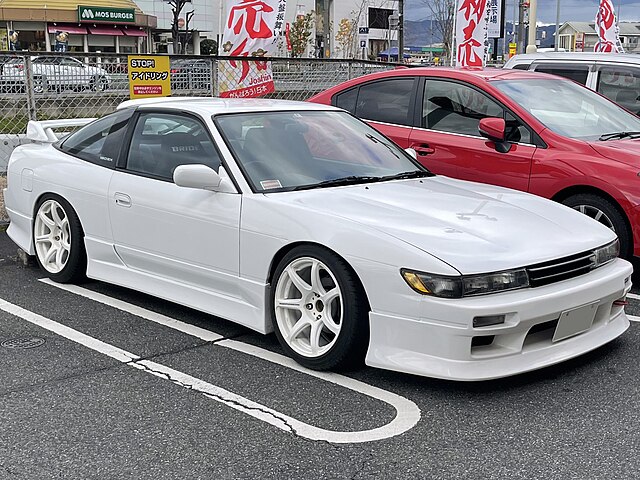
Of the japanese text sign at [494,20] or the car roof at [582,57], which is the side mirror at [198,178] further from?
the japanese text sign at [494,20]

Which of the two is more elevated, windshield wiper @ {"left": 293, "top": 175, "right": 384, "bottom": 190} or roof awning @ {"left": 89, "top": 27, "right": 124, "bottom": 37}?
roof awning @ {"left": 89, "top": 27, "right": 124, "bottom": 37}

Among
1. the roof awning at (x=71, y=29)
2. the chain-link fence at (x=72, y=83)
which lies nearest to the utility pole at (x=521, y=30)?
the chain-link fence at (x=72, y=83)

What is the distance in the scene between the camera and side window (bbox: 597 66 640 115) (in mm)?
9055

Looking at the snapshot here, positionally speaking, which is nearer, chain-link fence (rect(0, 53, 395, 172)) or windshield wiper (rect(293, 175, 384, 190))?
windshield wiper (rect(293, 175, 384, 190))

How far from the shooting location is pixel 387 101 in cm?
736

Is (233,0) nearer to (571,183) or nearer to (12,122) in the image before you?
(12,122)

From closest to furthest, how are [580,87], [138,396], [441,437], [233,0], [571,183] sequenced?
[441,437] < [138,396] < [571,183] < [580,87] < [233,0]

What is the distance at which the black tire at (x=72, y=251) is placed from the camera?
5867mm

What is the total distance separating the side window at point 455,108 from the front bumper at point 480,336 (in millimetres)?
2788

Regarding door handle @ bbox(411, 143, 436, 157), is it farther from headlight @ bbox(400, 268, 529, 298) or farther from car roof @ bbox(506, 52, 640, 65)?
car roof @ bbox(506, 52, 640, 65)

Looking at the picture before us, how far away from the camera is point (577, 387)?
13.6 feet

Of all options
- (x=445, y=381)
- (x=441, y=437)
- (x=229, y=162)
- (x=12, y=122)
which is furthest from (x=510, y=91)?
(x=12, y=122)

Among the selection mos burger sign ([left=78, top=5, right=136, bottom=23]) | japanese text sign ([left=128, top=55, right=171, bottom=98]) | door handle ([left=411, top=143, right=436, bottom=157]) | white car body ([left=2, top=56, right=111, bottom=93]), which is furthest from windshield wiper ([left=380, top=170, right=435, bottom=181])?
mos burger sign ([left=78, top=5, right=136, bottom=23])

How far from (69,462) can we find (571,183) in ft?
13.5
